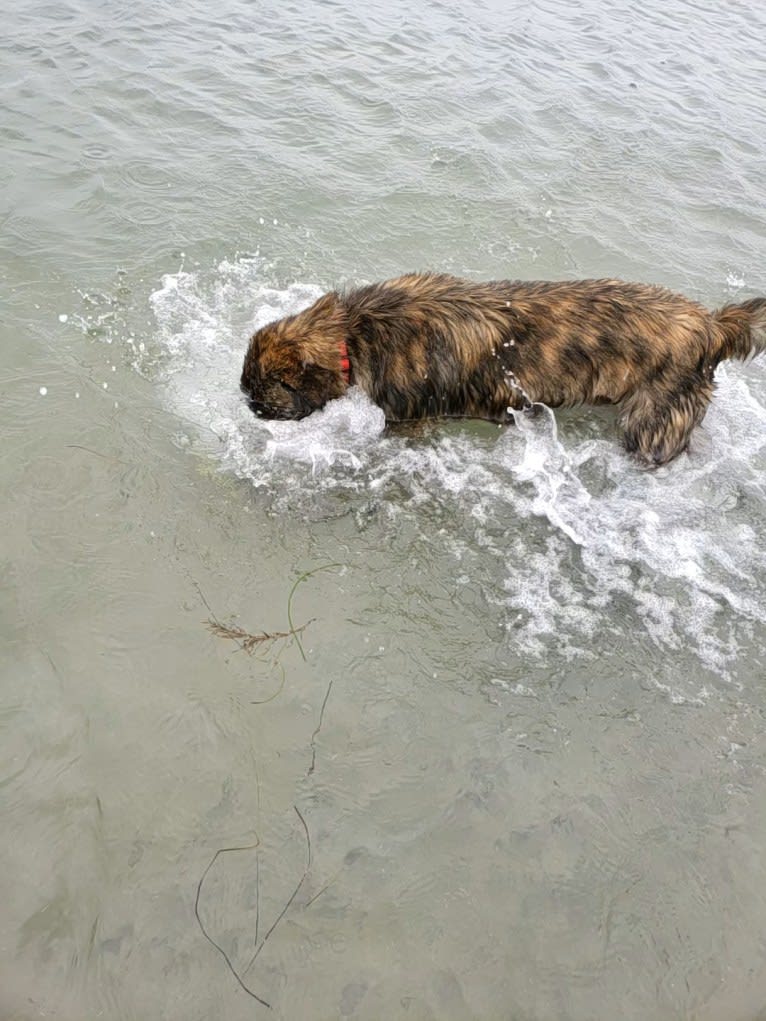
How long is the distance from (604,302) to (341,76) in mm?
7047

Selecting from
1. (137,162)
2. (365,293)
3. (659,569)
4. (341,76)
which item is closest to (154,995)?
(659,569)

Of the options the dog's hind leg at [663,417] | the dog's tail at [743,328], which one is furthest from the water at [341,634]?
the dog's tail at [743,328]

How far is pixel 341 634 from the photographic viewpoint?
4164 mm

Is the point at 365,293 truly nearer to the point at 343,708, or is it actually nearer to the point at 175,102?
the point at 343,708

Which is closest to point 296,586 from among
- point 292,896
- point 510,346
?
point 292,896

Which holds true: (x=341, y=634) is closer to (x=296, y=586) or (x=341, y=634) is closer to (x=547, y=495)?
(x=296, y=586)

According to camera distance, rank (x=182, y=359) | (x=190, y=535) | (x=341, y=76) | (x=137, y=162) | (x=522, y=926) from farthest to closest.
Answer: (x=341, y=76) < (x=137, y=162) < (x=182, y=359) < (x=190, y=535) < (x=522, y=926)

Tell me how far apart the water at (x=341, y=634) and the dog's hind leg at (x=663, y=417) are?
0.25 meters

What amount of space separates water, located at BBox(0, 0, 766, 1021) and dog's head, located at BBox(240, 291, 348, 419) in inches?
16.2

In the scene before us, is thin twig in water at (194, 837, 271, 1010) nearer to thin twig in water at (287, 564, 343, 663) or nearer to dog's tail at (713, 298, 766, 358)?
thin twig in water at (287, 564, 343, 663)

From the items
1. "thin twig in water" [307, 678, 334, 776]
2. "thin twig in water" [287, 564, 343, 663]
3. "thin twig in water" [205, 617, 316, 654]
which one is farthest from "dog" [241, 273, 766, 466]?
"thin twig in water" [307, 678, 334, 776]

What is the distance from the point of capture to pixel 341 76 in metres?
10.0

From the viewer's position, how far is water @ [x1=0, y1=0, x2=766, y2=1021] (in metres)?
3.05

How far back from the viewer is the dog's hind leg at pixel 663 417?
5.05 meters
